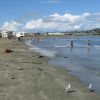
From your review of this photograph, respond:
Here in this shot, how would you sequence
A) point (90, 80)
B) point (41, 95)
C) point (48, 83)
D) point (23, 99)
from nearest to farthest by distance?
1. point (23, 99)
2. point (41, 95)
3. point (48, 83)
4. point (90, 80)

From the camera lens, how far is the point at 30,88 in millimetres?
19328

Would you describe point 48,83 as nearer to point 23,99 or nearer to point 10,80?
point 10,80

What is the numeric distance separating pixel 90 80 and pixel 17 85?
6.85 meters

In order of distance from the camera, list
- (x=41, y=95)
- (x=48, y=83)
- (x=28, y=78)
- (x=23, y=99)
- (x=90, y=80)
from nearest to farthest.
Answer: (x=23, y=99)
(x=41, y=95)
(x=48, y=83)
(x=28, y=78)
(x=90, y=80)

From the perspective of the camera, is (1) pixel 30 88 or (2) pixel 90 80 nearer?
(1) pixel 30 88

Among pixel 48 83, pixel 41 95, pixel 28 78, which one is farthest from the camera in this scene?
pixel 28 78

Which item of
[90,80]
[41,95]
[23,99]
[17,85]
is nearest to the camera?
[23,99]

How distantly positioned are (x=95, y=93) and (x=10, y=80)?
6.01 meters

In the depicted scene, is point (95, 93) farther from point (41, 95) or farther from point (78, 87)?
point (41, 95)

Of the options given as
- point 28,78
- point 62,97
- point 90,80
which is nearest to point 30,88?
point 62,97

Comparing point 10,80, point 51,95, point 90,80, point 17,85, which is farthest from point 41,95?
point 90,80

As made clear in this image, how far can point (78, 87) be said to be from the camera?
68.5ft

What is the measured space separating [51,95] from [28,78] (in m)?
6.15

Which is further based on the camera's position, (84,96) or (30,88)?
(30,88)
